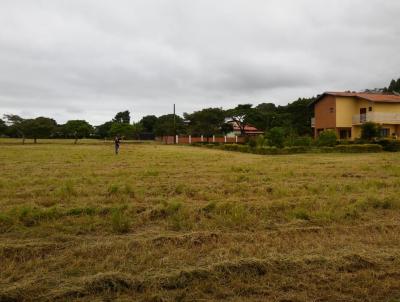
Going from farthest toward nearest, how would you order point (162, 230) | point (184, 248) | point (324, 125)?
point (324, 125) < point (162, 230) < point (184, 248)

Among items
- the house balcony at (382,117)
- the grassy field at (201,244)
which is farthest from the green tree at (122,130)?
the grassy field at (201,244)

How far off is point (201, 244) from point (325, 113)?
39.2 meters

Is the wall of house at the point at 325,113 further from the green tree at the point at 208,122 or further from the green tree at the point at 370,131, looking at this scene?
the green tree at the point at 208,122

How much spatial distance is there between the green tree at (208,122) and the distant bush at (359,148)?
112 ft

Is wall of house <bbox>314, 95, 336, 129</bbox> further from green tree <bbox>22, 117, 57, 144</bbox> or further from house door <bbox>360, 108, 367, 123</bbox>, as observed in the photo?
green tree <bbox>22, 117, 57, 144</bbox>

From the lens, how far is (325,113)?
4134cm

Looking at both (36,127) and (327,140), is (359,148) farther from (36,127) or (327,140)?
(36,127)

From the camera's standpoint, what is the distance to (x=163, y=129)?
68875mm

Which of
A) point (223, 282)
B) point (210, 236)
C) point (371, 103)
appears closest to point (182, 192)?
point (210, 236)

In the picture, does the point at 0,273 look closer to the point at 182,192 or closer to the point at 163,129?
the point at 182,192

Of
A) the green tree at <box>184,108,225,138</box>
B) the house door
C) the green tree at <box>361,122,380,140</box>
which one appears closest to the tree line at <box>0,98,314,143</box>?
the green tree at <box>184,108,225,138</box>

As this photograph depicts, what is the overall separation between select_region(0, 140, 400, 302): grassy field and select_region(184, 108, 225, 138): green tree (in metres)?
51.0

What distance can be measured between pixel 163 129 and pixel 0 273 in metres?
65.0

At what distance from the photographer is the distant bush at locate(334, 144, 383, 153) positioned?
26.8 m
